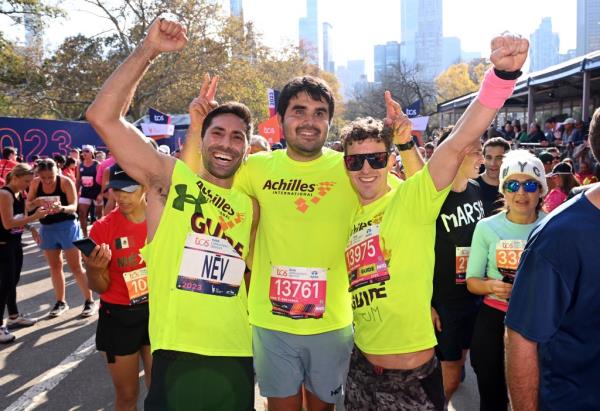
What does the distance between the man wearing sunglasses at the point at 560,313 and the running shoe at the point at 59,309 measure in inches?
233

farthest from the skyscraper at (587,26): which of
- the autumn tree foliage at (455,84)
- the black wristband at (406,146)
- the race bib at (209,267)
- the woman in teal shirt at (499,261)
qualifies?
the race bib at (209,267)

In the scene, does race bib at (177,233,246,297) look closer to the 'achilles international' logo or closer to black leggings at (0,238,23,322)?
the 'achilles international' logo

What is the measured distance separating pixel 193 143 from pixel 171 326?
3.67 ft

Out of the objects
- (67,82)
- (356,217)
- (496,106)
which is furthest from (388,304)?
(67,82)

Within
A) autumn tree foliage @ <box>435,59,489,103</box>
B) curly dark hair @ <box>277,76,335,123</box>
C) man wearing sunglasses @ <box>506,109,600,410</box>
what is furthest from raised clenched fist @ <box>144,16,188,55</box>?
autumn tree foliage @ <box>435,59,489,103</box>

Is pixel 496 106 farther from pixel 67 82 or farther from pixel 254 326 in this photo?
pixel 67 82

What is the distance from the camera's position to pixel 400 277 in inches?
93.0

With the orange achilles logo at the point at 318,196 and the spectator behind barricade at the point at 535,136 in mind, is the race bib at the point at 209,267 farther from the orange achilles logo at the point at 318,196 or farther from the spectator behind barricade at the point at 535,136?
the spectator behind barricade at the point at 535,136

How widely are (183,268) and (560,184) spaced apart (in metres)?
4.71

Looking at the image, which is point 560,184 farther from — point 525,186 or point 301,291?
point 301,291

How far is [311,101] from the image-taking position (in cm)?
299

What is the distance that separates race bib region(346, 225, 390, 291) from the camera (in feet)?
7.85

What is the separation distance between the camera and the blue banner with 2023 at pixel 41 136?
1485 centimetres

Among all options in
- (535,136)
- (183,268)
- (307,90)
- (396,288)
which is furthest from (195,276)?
(535,136)
